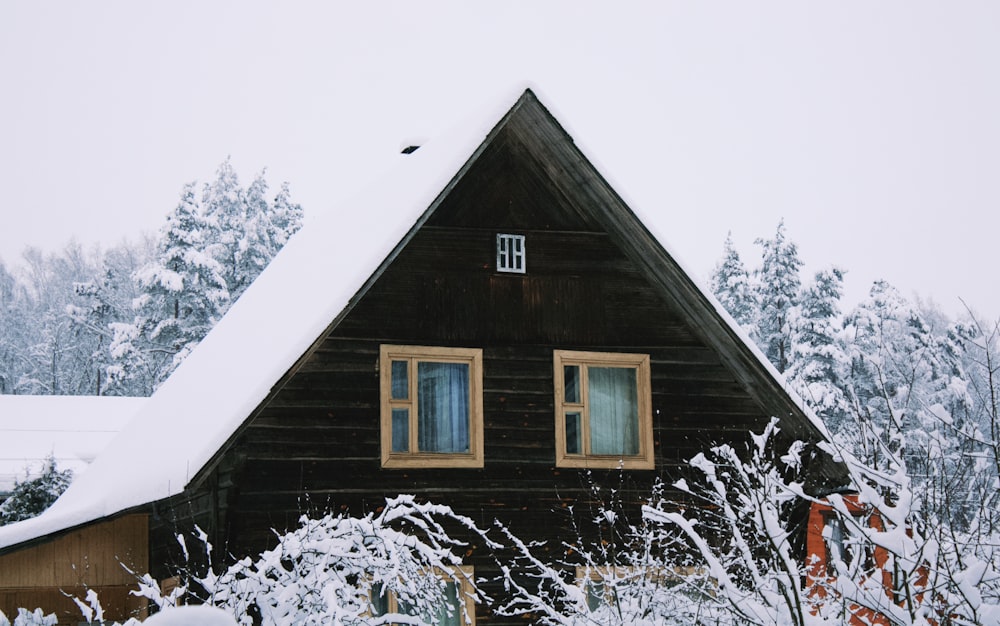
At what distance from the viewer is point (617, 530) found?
14195 mm

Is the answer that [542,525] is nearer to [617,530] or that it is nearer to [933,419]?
[617,530]

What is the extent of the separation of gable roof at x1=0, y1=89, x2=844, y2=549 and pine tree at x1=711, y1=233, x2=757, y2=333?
33710 millimetres

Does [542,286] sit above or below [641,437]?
above

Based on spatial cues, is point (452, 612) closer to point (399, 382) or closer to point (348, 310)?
point (399, 382)

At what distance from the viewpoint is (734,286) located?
51031 millimetres

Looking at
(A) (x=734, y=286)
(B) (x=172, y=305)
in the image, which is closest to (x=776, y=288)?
(A) (x=734, y=286)

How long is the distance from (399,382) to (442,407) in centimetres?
58

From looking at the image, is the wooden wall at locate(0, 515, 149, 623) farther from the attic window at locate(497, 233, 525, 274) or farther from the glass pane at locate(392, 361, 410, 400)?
the attic window at locate(497, 233, 525, 274)

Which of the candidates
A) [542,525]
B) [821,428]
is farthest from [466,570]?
[821,428]

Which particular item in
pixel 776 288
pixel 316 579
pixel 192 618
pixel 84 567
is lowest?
pixel 84 567

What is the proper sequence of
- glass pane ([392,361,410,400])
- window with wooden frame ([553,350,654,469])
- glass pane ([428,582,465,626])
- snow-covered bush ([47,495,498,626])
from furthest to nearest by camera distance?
window with wooden frame ([553,350,654,469]), glass pane ([392,361,410,400]), glass pane ([428,582,465,626]), snow-covered bush ([47,495,498,626])

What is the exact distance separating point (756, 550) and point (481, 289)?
176 inches

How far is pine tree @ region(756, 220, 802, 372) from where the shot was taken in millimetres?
45344

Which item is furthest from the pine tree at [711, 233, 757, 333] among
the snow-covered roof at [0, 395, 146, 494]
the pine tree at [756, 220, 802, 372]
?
the snow-covered roof at [0, 395, 146, 494]
